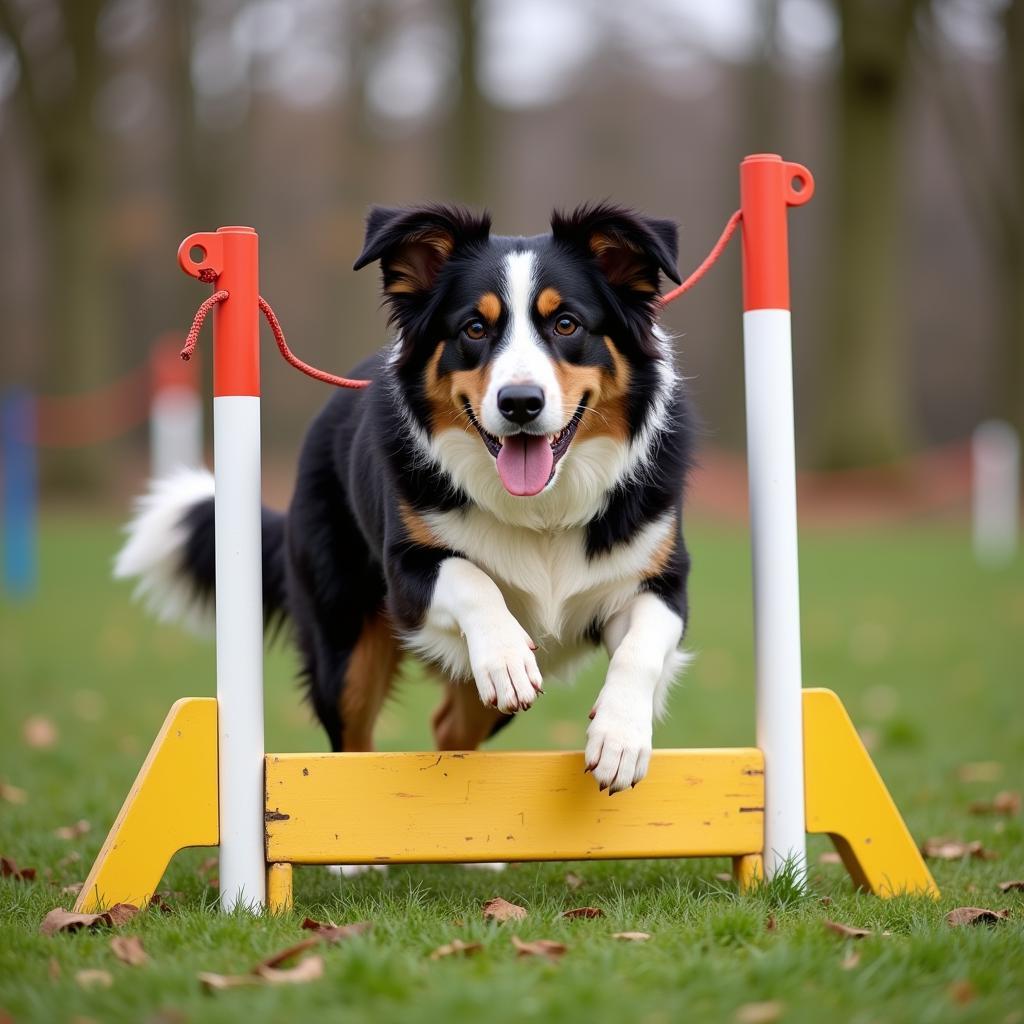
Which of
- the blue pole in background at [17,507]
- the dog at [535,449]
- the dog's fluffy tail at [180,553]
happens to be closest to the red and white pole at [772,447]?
the dog at [535,449]

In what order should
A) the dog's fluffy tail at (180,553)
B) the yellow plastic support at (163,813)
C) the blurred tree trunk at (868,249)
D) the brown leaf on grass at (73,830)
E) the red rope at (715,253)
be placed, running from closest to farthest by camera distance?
the yellow plastic support at (163,813)
the red rope at (715,253)
the brown leaf on grass at (73,830)
the dog's fluffy tail at (180,553)
the blurred tree trunk at (868,249)

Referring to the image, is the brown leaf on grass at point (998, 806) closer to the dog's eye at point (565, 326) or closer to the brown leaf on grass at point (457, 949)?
the dog's eye at point (565, 326)

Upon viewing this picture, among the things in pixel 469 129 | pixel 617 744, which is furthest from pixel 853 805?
pixel 469 129

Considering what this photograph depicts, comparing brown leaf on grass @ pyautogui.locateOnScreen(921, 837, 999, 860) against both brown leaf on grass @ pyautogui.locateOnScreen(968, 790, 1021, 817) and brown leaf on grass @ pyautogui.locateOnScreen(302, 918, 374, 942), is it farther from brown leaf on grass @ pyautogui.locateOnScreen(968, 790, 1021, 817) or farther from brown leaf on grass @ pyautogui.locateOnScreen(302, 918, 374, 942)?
brown leaf on grass @ pyautogui.locateOnScreen(302, 918, 374, 942)

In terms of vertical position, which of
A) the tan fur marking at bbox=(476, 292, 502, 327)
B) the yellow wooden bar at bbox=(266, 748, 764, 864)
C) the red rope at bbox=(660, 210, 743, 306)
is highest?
the red rope at bbox=(660, 210, 743, 306)

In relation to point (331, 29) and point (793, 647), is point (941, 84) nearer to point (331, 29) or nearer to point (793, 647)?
point (331, 29)

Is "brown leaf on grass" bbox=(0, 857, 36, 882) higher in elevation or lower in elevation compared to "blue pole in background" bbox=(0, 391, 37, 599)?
lower

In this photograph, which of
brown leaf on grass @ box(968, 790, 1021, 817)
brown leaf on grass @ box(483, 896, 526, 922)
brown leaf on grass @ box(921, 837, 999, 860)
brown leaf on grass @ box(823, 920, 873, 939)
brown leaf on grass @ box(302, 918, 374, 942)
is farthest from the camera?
brown leaf on grass @ box(968, 790, 1021, 817)

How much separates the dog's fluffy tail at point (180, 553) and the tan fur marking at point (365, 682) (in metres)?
0.68

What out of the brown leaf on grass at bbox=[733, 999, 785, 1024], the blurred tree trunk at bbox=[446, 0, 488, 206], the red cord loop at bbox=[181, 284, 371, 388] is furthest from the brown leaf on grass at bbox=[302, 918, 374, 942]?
the blurred tree trunk at bbox=[446, 0, 488, 206]

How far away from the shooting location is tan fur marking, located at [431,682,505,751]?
4.52 metres

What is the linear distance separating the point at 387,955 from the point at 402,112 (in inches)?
974

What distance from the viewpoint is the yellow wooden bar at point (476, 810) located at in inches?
136

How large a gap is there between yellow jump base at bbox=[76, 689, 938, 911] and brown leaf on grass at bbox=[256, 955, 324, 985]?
2.14ft
